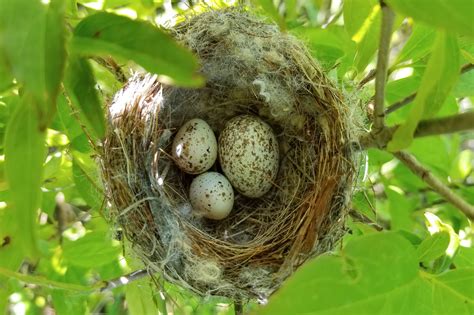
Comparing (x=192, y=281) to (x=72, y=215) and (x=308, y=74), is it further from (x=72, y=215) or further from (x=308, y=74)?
(x=72, y=215)

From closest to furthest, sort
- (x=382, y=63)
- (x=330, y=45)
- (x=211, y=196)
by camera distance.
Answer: (x=382, y=63) < (x=330, y=45) < (x=211, y=196)

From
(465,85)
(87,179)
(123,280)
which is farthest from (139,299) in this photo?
(465,85)

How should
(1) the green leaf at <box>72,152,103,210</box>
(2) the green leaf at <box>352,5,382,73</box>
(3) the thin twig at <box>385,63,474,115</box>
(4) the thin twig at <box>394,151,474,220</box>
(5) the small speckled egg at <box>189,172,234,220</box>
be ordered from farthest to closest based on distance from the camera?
(5) the small speckled egg at <box>189,172,234,220</box> < (1) the green leaf at <box>72,152,103,210</box> < (3) the thin twig at <box>385,63,474,115</box> < (2) the green leaf at <box>352,5,382,73</box> < (4) the thin twig at <box>394,151,474,220</box>

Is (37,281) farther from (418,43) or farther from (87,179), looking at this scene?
(418,43)

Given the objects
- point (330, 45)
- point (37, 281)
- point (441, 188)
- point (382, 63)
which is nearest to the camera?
point (382, 63)

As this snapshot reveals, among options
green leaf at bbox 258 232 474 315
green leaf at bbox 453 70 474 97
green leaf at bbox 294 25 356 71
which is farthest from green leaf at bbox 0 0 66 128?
green leaf at bbox 453 70 474 97

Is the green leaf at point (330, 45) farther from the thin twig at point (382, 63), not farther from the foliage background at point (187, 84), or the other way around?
the thin twig at point (382, 63)

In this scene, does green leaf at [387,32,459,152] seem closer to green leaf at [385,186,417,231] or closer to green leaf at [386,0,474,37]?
green leaf at [386,0,474,37]
